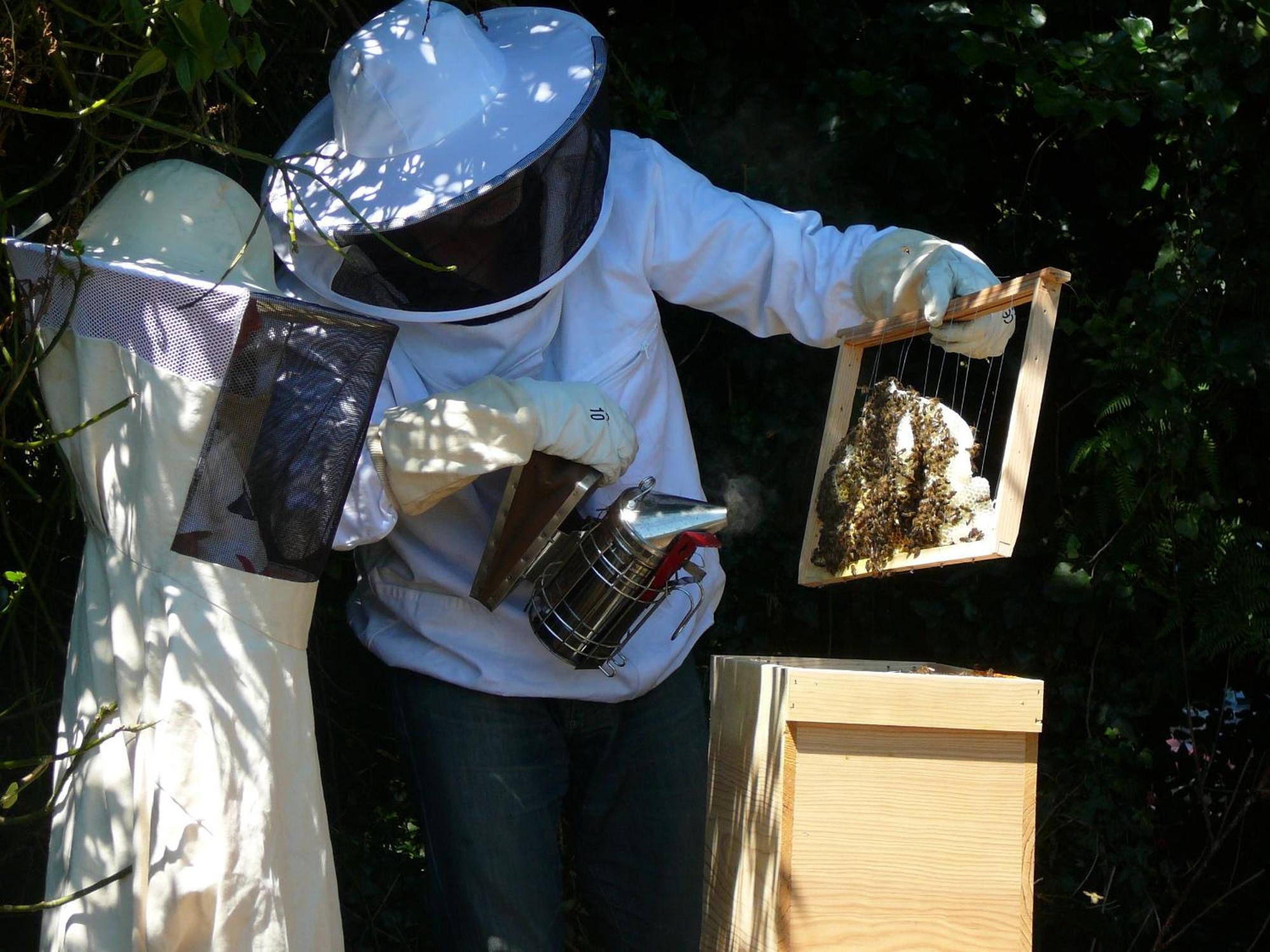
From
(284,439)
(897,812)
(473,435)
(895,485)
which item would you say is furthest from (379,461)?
(897,812)

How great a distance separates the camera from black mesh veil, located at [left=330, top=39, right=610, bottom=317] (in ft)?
7.57

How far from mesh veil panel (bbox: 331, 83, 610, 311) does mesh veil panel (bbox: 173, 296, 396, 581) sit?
16.0 inches

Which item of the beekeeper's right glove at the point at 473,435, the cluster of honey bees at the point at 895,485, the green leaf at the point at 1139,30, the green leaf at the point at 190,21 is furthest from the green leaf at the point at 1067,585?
the green leaf at the point at 190,21

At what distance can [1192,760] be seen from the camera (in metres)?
3.36

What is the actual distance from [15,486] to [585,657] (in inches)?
43.1

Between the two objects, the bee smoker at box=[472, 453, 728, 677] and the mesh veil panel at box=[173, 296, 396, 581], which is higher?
the mesh veil panel at box=[173, 296, 396, 581]

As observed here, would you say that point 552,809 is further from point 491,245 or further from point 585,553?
point 491,245

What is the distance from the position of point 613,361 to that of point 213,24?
95 centimetres

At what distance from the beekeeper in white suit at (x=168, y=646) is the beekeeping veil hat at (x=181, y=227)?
0.09 ft

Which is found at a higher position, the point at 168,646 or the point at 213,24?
the point at 213,24

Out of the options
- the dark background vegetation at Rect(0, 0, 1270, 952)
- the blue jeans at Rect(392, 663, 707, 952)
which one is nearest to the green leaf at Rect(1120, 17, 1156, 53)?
the dark background vegetation at Rect(0, 0, 1270, 952)

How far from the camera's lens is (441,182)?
2.30m

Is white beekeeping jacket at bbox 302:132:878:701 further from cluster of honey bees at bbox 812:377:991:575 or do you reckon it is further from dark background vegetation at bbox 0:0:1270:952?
dark background vegetation at bbox 0:0:1270:952

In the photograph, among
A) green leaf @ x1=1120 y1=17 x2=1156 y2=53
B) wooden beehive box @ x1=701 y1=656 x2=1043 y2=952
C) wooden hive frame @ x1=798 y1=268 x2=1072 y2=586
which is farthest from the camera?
green leaf @ x1=1120 y1=17 x2=1156 y2=53
